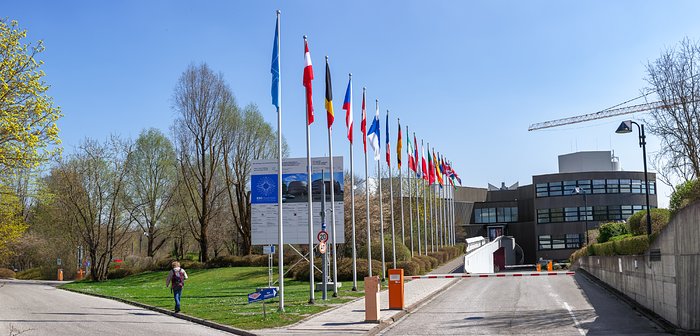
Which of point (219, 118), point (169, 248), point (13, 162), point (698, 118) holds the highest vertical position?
point (219, 118)

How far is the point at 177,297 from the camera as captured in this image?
22266 mm

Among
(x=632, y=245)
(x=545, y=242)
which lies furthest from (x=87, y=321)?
(x=545, y=242)

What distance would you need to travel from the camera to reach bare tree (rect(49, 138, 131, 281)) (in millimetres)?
53344

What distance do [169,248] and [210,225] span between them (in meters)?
17.5

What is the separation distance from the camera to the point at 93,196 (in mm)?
55062

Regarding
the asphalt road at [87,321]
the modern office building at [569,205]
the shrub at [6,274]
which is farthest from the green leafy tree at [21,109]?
the modern office building at [569,205]

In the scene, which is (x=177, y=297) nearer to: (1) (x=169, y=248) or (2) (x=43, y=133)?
(2) (x=43, y=133)

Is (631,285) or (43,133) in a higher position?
(43,133)

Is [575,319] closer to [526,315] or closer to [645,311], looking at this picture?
[526,315]

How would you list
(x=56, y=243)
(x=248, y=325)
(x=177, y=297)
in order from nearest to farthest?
(x=248, y=325) → (x=177, y=297) → (x=56, y=243)

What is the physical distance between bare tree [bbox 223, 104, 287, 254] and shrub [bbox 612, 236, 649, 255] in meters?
37.0

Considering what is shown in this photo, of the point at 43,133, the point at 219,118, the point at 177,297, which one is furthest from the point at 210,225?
the point at 43,133

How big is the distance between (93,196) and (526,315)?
147 feet

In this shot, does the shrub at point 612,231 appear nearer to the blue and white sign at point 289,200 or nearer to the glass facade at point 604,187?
the blue and white sign at point 289,200
